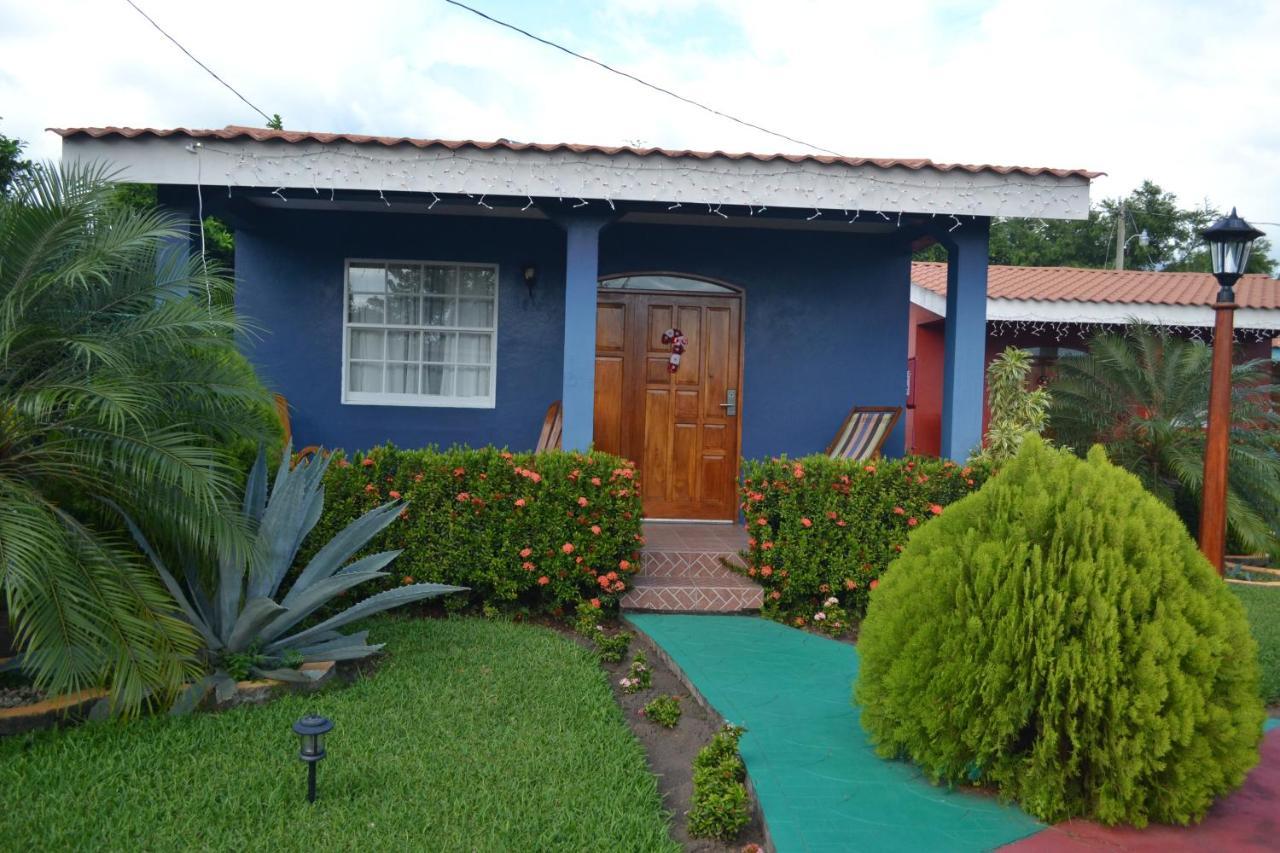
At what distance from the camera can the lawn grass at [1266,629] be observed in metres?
5.15

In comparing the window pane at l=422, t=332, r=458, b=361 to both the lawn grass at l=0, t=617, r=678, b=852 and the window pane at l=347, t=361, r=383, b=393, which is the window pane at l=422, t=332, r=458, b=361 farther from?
the lawn grass at l=0, t=617, r=678, b=852

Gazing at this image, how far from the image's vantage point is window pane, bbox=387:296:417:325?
8.51 m

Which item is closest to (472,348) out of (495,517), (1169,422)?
(495,517)

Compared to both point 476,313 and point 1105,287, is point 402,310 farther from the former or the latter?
point 1105,287

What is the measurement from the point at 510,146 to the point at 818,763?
14.8 feet

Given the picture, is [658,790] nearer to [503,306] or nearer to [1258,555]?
[503,306]

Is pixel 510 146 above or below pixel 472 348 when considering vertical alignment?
above

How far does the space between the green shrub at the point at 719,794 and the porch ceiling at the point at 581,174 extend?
4.14 m

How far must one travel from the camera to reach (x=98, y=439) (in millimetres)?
4082

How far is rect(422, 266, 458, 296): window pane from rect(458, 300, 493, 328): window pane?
0.53 feet

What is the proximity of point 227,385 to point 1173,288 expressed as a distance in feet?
43.4

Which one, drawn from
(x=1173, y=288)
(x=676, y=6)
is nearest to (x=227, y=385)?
(x=676, y=6)

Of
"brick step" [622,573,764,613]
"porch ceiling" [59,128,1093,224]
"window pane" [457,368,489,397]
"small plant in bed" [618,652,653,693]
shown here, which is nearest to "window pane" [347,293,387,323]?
"window pane" [457,368,489,397]

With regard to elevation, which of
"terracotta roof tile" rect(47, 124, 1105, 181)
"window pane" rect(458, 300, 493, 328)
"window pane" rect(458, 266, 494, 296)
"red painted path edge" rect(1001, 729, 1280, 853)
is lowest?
"red painted path edge" rect(1001, 729, 1280, 853)
